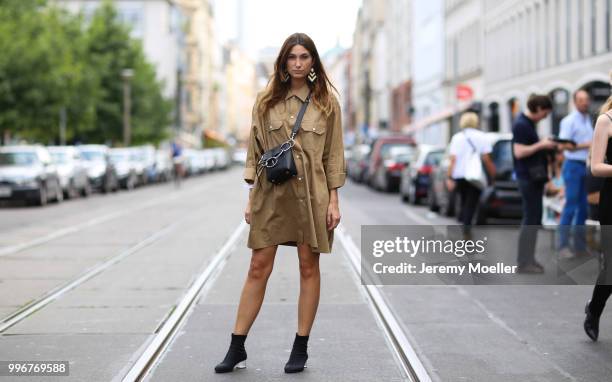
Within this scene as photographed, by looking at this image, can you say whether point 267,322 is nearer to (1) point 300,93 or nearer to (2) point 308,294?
(2) point 308,294

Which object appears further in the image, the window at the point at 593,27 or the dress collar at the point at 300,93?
the window at the point at 593,27

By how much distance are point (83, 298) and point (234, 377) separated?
145 inches

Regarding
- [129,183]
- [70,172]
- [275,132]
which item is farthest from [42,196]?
[275,132]

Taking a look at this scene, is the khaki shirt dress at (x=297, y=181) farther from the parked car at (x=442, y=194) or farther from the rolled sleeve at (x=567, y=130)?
the parked car at (x=442, y=194)

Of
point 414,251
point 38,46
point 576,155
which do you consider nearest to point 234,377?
point 414,251

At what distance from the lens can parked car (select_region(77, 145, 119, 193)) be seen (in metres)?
37.4

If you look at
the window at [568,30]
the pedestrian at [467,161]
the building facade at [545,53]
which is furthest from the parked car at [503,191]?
the window at [568,30]

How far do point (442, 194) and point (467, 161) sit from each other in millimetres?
8133

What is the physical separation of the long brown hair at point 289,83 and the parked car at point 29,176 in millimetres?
21906

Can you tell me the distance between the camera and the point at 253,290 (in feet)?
21.2

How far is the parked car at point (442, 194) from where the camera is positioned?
20141 millimetres

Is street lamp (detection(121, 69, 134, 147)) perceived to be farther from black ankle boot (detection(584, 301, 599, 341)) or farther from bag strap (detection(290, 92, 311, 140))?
bag strap (detection(290, 92, 311, 140))

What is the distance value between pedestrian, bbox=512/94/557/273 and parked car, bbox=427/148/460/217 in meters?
8.18

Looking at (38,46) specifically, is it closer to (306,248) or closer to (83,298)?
(83,298)
